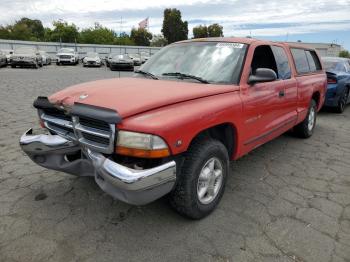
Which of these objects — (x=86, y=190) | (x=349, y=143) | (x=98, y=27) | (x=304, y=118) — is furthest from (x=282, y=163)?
(x=98, y=27)

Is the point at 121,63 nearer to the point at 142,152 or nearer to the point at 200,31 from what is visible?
the point at 142,152

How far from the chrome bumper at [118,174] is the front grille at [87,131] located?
7 cm

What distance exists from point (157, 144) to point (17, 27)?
7901 centimetres

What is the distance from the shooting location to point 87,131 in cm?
283

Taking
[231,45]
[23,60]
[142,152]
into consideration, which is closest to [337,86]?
[231,45]

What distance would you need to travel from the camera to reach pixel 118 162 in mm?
2809

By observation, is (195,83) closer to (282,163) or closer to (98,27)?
(282,163)

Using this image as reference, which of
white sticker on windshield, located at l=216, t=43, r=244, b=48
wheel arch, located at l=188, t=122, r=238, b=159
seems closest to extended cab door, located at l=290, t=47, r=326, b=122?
white sticker on windshield, located at l=216, t=43, r=244, b=48

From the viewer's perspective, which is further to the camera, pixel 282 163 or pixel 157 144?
pixel 282 163

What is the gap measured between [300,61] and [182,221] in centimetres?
378

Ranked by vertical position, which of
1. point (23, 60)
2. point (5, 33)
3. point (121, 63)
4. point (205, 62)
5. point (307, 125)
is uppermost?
point (5, 33)

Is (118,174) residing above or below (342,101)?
above

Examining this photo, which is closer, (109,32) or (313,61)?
(313,61)

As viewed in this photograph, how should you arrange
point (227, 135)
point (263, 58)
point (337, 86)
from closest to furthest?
point (227, 135) → point (263, 58) → point (337, 86)
